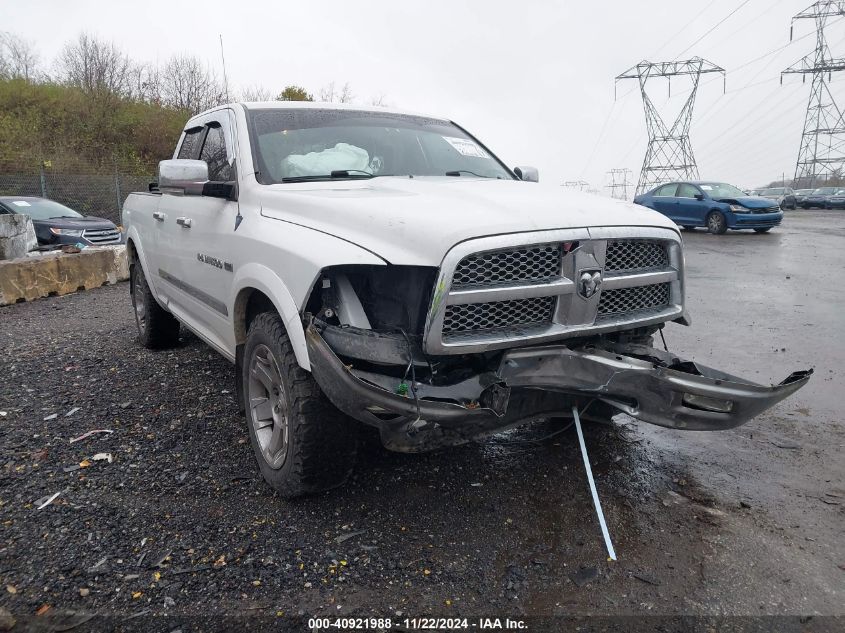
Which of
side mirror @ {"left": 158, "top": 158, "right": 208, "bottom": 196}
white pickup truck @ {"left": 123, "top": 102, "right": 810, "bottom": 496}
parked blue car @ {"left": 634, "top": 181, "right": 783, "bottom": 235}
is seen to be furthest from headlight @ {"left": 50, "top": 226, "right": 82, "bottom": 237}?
parked blue car @ {"left": 634, "top": 181, "right": 783, "bottom": 235}

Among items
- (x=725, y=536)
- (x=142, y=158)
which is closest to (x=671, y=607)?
(x=725, y=536)

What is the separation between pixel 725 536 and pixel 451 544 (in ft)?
3.94

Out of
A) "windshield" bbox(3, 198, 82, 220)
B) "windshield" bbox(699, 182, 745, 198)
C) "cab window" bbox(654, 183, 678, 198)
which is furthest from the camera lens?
"cab window" bbox(654, 183, 678, 198)

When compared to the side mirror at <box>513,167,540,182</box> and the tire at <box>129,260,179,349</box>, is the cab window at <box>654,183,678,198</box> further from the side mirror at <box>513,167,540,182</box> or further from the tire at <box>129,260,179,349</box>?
the tire at <box>129,260,179,349</box>

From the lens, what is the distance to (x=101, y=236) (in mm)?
13062

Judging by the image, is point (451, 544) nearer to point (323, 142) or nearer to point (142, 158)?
point (323, 142)

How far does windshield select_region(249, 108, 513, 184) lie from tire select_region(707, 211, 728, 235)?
14178 mm

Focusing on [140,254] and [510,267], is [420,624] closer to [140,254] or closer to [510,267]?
[510,267]

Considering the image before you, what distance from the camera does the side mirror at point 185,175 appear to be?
3.45 metres

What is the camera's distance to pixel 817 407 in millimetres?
4148

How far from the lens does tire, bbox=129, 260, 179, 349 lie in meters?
5.39

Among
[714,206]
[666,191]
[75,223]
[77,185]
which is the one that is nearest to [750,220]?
[714,206]

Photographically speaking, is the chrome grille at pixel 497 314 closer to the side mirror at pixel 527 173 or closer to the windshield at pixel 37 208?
the side mirror at pixel 527 173

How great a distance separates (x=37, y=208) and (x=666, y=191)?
16.0 m
